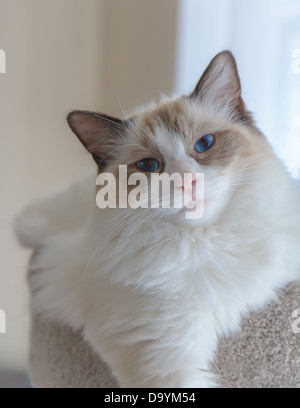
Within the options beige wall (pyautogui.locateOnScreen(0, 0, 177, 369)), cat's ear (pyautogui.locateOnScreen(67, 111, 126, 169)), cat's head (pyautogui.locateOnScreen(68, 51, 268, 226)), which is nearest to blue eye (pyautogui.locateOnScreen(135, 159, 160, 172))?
cat's head (pyautogui.locateOnScreen(68, 51, 268, 226))

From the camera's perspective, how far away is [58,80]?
1.86 metres

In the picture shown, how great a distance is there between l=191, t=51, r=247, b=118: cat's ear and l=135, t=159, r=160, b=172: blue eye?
21cm

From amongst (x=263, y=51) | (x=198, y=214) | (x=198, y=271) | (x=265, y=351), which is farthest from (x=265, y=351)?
(x=263, y=51)

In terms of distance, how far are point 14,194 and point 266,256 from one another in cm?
119

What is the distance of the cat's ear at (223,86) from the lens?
0.93 m

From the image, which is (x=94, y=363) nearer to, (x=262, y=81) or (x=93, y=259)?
(x=93, y=259)

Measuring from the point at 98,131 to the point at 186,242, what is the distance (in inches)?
13.6

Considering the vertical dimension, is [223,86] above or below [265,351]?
above

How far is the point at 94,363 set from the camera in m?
1.07

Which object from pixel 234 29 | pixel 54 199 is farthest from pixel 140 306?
pixel 234 29

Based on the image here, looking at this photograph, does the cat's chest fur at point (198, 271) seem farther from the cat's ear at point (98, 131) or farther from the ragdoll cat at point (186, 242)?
the cat's ear at point (98, 131)

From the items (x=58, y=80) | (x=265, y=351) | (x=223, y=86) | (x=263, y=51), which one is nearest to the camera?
(x=265, y=351)

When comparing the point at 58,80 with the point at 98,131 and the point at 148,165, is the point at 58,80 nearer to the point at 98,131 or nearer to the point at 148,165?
the point at 98,131

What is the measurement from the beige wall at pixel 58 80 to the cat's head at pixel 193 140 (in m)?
0.77
